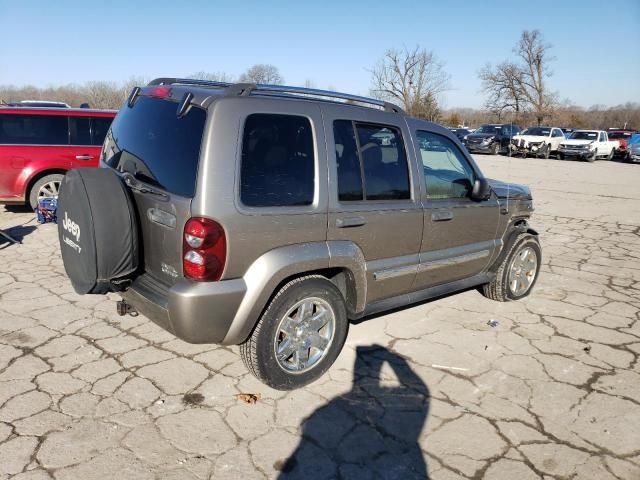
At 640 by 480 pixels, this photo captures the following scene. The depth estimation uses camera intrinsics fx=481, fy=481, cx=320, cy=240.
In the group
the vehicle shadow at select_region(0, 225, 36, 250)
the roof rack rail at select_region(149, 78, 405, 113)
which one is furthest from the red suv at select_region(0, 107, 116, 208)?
the roof rack rail at select_region(149, 78, 405, 113)

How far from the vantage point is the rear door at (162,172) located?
2723 mm

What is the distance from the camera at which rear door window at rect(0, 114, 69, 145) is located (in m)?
7.12

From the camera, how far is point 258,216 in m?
2.78

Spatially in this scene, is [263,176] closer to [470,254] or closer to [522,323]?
[470,254]

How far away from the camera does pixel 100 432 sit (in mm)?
2676

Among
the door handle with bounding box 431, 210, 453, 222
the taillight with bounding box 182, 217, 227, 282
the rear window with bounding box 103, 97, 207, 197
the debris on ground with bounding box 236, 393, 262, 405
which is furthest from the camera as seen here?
the door handle with bounding box 431, 210, 453, 222

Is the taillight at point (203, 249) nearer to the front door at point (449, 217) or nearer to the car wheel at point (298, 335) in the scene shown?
the car wheel at point (298, 335)

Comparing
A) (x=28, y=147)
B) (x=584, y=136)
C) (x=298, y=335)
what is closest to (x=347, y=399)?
(x=298, y=335)

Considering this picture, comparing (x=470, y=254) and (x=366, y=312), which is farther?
(x=470, y=254)

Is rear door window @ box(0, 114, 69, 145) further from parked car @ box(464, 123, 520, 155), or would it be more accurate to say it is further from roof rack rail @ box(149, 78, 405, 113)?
parked car @ box(464, 123, 520, 155)

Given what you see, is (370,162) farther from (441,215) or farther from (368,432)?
(368,432)

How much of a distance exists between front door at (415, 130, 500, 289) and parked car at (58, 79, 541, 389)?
0.09 feet

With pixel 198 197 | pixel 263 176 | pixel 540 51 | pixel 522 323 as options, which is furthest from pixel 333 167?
pixel 540 51

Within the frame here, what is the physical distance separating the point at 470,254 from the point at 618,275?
3003mm
